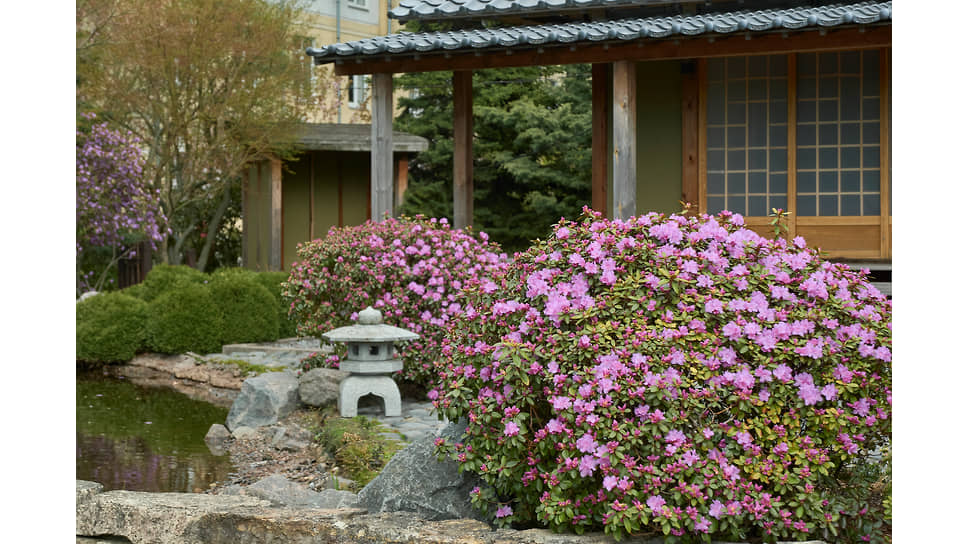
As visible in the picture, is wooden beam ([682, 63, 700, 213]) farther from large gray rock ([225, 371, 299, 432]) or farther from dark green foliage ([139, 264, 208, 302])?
dark green foliage ([139, 264, 208, 302])

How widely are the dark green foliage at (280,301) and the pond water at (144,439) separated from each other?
2191 millimetres

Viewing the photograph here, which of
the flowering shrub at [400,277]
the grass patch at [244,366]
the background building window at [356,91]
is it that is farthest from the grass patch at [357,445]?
the background building window at [356,91]

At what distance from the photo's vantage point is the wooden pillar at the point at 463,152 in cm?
1012

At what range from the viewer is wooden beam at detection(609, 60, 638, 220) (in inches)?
356

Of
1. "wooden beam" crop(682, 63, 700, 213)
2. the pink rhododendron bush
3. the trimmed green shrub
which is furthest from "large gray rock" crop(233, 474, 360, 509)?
the trimmed green shrub

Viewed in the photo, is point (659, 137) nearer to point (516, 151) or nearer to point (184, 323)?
point (184, 323)

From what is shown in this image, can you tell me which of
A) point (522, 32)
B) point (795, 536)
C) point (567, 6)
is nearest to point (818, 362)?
point (795, 536)

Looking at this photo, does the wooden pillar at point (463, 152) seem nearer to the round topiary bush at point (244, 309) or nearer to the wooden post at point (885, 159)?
the round topiary bush at point (244, 309)

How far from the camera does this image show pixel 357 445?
6.57 meters

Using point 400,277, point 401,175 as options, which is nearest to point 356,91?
point 401,175

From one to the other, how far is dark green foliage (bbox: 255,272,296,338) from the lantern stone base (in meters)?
4.87

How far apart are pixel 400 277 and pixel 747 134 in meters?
4.12

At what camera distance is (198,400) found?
10.2m

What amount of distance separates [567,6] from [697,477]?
294 inches
